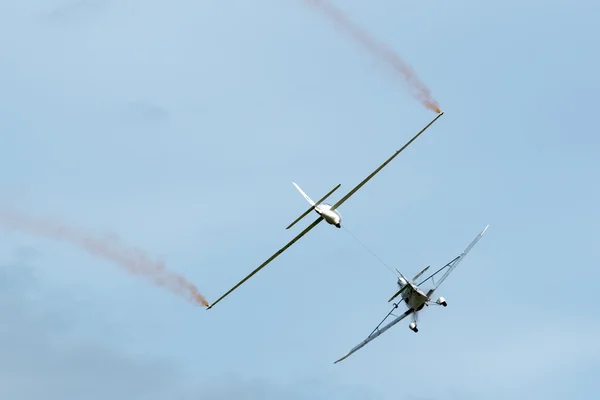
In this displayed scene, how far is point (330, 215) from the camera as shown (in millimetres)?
126688

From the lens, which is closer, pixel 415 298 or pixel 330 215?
pixel 330 215

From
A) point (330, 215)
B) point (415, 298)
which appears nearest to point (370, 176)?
point (330, 215)

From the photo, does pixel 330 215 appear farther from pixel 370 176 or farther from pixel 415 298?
pixel 415 298

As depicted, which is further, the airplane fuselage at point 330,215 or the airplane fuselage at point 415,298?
the airplane fuselage at point 415,298

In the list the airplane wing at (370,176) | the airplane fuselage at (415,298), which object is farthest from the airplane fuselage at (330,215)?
the airplane fuselage at (415,298)

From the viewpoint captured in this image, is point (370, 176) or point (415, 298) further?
point (415, 298)

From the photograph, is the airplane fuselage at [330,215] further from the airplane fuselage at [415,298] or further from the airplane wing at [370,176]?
the airplane fuselage at [415,298]

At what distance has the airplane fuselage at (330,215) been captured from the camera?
127 metres

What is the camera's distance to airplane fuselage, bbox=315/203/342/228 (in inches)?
4988

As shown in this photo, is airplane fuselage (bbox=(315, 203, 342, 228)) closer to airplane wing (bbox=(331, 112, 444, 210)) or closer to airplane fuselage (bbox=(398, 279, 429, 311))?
airplane wing (bbox=(331, 112, 444, 210))

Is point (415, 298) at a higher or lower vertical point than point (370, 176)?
lower

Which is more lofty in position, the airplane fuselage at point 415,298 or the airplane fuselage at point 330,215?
the airplane fuselage at point 330,215

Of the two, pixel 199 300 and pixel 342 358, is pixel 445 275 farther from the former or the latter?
pixel 199 300

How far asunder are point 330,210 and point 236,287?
14.5 m
